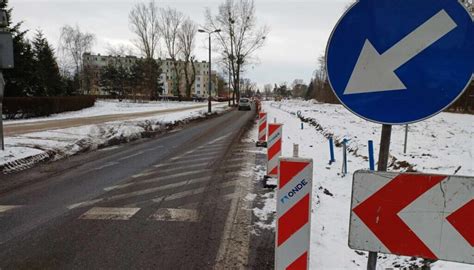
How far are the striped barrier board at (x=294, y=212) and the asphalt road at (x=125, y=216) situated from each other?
0.94 meters

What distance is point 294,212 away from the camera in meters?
2.82

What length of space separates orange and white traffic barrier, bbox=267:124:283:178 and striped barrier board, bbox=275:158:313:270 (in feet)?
14.3

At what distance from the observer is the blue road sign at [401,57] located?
1881 millimetres

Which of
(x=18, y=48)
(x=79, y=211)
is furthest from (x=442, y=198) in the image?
(x=18, y=48)

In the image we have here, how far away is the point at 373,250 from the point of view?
2203mm

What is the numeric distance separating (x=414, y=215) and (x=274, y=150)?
5265mm

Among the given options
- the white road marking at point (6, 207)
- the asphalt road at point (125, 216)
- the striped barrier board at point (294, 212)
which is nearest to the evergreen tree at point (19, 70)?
the asphalt road at point (125, 216)

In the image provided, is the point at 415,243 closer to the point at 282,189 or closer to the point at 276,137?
the point at 282,189

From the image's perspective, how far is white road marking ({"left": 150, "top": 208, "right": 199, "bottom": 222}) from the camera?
16.1ft

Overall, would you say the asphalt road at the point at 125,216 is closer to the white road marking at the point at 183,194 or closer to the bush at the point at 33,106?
the white road marking at the point at 183,194

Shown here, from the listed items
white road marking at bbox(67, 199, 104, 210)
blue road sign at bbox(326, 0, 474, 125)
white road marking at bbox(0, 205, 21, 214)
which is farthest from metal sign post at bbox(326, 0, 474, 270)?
white road marking at bbox(0, 205, 21, 214)

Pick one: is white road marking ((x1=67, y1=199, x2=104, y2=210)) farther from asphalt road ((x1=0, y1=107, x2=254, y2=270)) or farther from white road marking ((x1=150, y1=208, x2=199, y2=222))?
white road marking ((x1=150, y1=208, x2=199, y2=222))

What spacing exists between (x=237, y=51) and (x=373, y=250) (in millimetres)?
50537

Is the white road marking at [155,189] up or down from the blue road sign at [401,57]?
down
